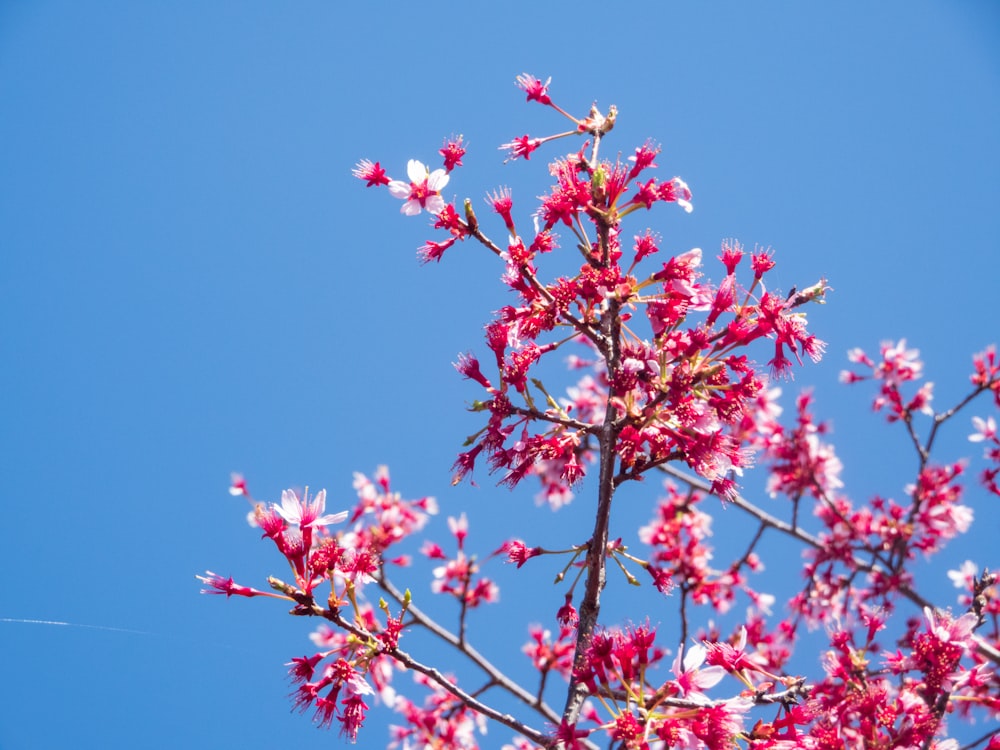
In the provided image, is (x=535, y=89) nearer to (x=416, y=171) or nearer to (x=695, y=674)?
(x=416, y=171)

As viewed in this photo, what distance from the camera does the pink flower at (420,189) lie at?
3188 mm

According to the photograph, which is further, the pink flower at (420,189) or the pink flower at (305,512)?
the pink flower at (420,189)

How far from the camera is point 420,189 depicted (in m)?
3.20

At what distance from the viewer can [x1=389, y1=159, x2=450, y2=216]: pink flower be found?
125 inches

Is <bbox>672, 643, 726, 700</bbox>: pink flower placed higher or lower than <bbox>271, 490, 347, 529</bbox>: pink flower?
lower

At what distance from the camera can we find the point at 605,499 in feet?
9.61

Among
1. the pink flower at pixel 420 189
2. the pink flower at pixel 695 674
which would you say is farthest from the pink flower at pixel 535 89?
the pink flower at pixel 695 674

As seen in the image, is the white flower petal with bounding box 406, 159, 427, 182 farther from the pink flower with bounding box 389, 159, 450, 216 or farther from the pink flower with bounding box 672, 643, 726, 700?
the pink flower with bounding box 672, 643, 726, 700

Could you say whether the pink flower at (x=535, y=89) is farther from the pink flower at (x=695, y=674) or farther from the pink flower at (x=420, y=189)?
the pink flower at (x=695, y=674)

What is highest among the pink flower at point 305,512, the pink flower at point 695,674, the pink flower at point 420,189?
the pink flower at point 420,189

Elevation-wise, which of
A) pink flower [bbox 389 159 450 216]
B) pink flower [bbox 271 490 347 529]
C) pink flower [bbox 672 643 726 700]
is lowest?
pink flower [bbox 672 643 726 700]

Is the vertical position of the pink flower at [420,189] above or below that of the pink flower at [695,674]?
above

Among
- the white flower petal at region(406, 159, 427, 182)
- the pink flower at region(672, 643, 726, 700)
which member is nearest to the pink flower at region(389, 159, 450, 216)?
the white flower petal at region(406, 159, 427, 182)

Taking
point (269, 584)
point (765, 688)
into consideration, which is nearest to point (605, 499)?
point (765, 688)
